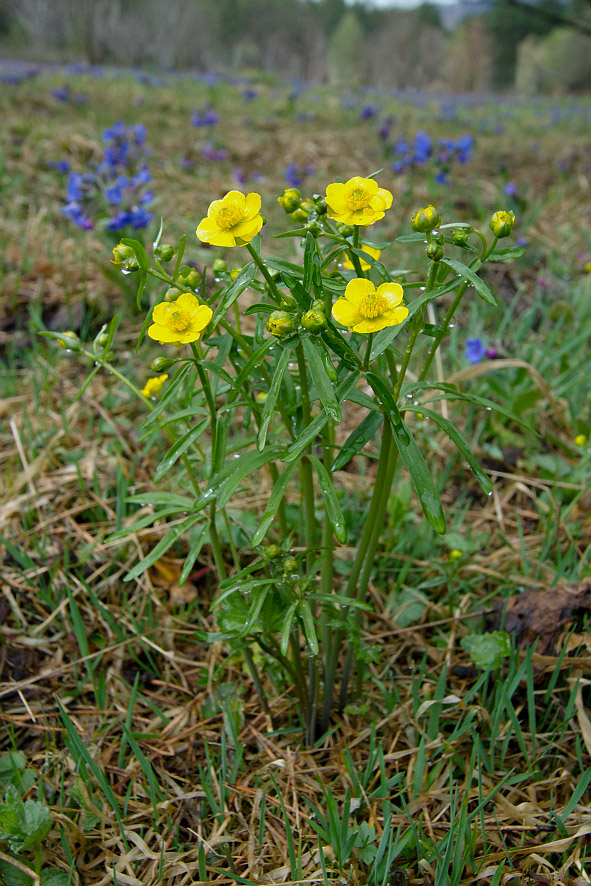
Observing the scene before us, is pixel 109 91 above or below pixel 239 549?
above

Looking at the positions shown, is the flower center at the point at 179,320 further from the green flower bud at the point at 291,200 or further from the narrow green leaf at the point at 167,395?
the green flower bud at the point at 291,200

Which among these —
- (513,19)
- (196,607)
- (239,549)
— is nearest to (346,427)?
(239,549)

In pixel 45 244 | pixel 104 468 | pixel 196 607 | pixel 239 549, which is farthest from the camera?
pixel 45 244

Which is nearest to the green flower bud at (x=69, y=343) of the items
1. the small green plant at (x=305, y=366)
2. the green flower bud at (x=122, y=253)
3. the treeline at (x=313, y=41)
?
the small green plant at (x=305, y=366)

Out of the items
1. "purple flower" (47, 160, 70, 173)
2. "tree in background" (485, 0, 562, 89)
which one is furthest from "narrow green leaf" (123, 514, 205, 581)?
"tree in background" (485, 0, 562, 89)

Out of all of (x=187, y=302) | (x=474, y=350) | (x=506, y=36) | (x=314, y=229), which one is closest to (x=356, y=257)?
(x=314, y=229)

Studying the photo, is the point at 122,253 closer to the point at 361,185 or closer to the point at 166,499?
the point at 361,185

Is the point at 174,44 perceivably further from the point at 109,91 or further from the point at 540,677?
the point at 540,677

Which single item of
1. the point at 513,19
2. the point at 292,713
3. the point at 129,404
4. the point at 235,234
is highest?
the point at 513,19
